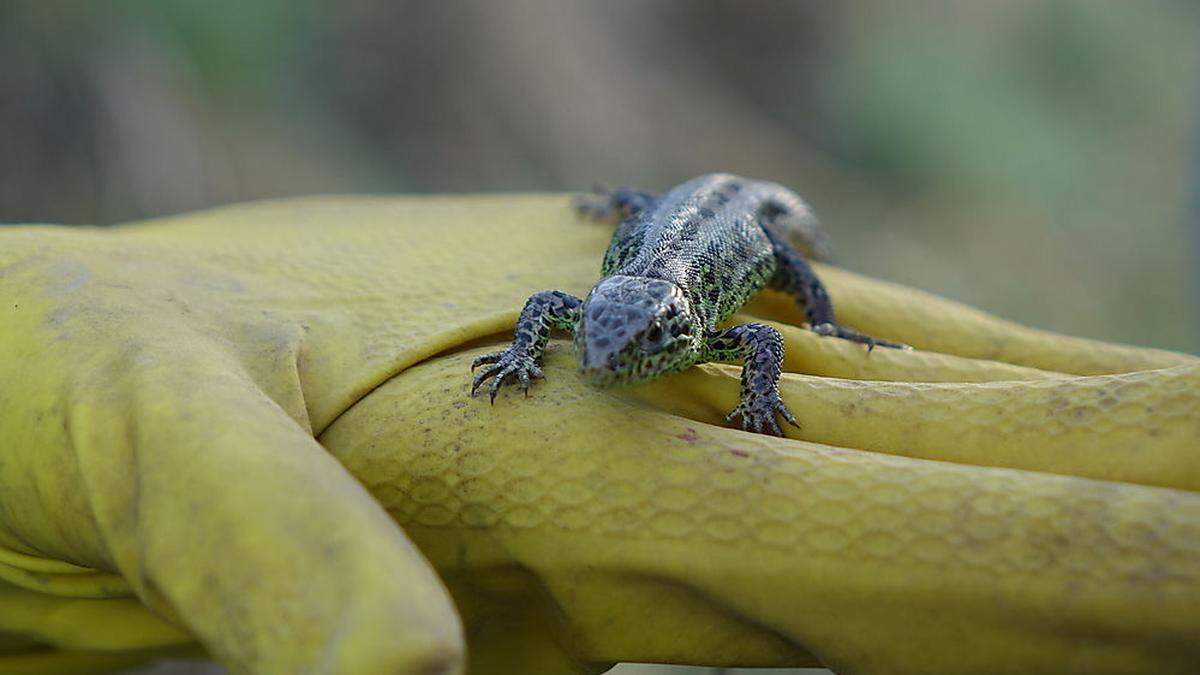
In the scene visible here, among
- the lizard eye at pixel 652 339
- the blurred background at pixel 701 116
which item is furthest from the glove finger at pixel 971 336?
the blurred background at pixel 701 116

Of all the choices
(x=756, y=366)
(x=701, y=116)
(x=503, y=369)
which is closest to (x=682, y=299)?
(x=756, y=366)

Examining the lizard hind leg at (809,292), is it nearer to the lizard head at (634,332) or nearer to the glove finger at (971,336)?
the glove finger at (971,336)

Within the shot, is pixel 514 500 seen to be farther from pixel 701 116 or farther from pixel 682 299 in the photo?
pixel 701 116

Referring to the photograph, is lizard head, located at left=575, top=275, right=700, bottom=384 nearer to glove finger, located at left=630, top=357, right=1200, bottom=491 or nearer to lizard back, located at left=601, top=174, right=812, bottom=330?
lizard back, located at left=601, top=174, right=812, bottom=330

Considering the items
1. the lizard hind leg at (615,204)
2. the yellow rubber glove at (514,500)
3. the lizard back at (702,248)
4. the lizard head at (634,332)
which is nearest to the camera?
the yellow rubber glove at (514,500)

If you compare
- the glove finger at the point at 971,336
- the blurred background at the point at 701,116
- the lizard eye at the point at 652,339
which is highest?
the blurred background at the point at 701,116

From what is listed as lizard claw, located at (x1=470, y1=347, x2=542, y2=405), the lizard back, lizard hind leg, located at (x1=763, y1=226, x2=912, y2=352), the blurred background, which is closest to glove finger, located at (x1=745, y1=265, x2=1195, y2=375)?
lizard hind leg, located at (x1=763, y1=226, x2=912, y2=352)

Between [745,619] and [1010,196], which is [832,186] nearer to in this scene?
[1010,196]

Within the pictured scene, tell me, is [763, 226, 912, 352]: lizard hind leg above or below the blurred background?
below
